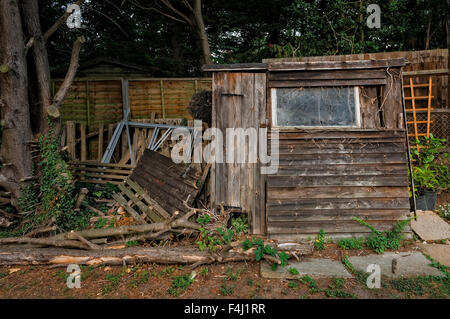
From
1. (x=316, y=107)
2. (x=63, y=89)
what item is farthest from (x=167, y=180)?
(x=316, y=107)

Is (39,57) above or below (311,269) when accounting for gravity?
above

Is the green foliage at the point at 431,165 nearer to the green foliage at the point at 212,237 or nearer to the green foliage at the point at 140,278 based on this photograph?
the green foliage at the point at 212,237

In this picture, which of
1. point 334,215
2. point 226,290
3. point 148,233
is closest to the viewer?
point 226,290

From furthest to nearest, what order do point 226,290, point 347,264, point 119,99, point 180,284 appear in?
point 119,99 < point 347,264 < point 180,284 < point 226,290

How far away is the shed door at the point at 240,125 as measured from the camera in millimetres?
5441

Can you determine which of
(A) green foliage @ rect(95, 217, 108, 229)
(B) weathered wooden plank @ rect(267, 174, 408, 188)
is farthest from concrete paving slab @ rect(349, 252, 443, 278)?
(A) green foliage @ rect(95, 217, 108, 229)

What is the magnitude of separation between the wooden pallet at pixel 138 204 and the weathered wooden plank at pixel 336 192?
7.59 feet

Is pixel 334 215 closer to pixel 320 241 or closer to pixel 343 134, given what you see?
pixel 320 241

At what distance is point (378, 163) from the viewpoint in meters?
5.18

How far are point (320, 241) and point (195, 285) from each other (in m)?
2.50

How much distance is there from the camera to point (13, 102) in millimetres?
5457

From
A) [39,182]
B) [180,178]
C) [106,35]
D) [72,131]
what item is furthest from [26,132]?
[106,35]
